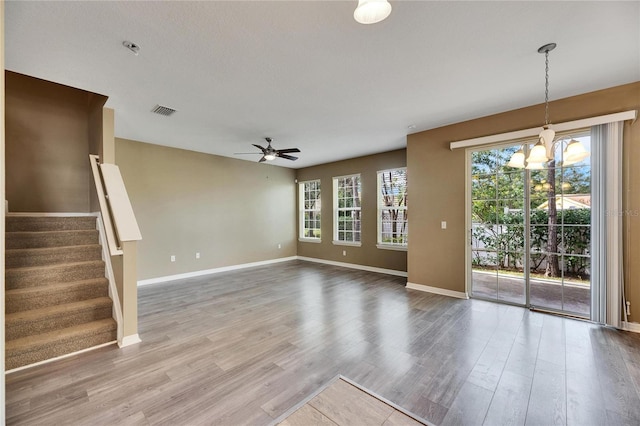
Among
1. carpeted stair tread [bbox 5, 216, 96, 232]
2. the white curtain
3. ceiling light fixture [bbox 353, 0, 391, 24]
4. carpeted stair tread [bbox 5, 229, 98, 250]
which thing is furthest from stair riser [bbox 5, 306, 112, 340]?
the white curtain

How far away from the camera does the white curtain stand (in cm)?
295

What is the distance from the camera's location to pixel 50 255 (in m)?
2.99

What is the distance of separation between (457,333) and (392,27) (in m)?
3.08

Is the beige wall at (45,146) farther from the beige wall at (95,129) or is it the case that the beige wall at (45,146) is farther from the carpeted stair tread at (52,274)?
the carpeted stair tread at (52,274)

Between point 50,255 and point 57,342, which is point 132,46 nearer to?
point 50,255

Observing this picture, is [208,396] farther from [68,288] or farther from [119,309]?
[68,288]

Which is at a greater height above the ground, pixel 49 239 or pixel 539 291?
pixel 49 239

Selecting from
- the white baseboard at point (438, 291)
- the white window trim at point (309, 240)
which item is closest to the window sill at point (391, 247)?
the white baseboard at point (438, 291)

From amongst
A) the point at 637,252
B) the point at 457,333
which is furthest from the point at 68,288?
the point at 637,252

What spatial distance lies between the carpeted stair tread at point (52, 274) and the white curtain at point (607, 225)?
19.4 ft

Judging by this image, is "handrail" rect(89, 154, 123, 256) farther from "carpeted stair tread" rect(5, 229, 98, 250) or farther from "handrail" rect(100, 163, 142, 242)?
"carpeted stair tread" rect(5, 229, 98, 250)

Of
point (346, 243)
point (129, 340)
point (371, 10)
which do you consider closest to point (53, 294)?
point (129, 340)

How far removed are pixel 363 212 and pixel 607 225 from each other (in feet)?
13.5

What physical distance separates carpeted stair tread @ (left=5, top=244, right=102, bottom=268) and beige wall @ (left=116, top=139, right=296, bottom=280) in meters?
1.74
